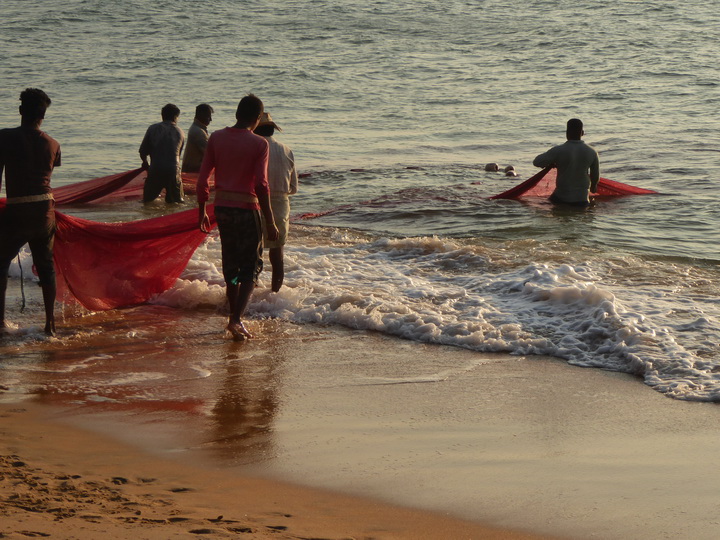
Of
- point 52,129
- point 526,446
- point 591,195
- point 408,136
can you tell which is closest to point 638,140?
point 408,136

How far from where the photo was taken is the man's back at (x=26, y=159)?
5.77m

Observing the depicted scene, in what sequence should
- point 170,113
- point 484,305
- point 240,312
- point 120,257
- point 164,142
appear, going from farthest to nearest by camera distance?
point 164,142 < point 170,113 < point 484,305 < point 120,257 < point 240,312

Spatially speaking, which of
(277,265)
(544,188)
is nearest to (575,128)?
(544,188)

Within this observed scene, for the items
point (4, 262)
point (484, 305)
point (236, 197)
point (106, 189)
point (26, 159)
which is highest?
point (26, 159)

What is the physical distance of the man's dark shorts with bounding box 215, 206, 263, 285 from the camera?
618 cm

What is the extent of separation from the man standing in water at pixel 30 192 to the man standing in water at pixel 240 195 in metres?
1.01

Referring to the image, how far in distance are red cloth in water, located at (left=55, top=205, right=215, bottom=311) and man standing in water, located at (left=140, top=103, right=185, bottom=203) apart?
399 centimetres

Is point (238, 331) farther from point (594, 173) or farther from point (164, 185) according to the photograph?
point (594, 173)

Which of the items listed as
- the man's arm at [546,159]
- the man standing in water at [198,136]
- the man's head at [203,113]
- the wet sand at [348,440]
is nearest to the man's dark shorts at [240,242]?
the wet sand at [348,440]

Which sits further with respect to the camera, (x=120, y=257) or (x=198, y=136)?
(x=198, y=136)

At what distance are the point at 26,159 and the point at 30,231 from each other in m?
0.48

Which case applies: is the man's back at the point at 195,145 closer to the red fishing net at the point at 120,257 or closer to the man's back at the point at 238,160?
the red fishing net at the point at 120,257

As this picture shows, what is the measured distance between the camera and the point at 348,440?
4414 millimetres

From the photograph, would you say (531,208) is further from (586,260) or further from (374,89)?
(374,89)
